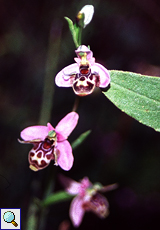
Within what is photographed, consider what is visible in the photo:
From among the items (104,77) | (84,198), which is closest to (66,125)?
(104,77)

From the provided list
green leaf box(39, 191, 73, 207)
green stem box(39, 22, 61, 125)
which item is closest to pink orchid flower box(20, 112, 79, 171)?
green leaf box(39, 191, 73, 207)

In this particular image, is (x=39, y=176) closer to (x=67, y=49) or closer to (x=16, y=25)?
(x=67, y=49)

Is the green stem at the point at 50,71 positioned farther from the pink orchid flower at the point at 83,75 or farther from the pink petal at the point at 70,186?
the pink orchid flower at the point at 83,75

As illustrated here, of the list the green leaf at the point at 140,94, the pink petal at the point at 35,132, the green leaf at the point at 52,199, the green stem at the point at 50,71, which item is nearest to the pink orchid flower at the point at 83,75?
the green leaf at the point at 140,94

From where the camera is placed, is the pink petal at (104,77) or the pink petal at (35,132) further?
the pink petal at (35,132)

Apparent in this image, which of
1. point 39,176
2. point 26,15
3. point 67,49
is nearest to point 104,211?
point 39,176

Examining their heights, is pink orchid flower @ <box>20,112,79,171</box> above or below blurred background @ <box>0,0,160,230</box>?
below

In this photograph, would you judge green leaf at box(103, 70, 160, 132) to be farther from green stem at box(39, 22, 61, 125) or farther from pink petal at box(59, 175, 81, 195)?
green stem at box(39, 22, 61, 125)

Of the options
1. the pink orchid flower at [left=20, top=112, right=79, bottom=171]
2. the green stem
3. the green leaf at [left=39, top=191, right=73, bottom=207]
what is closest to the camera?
the pink orchid flower at [left=20, top=112, right=79, bottom=171]
